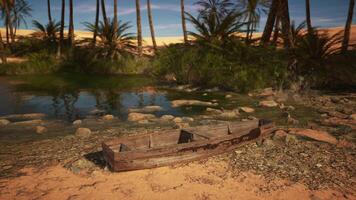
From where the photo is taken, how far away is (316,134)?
6.32 metres

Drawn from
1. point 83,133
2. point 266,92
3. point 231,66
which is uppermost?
point 231,66

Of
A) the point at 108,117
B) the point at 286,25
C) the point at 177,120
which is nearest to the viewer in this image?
the point at 177,120

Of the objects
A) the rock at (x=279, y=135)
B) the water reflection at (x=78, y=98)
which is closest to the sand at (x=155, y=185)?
the rock at (x=279, y=135)

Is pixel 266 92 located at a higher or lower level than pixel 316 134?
higher

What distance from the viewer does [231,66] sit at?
12023 millimetres

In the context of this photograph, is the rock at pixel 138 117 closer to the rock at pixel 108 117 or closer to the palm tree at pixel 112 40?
the rock at pixel 108 117

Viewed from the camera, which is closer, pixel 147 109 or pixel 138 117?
pixel 138 117

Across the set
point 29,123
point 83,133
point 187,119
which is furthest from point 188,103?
point 29,123

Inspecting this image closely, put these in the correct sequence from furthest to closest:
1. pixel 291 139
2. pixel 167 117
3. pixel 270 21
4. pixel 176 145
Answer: pixel 270 21
pixel 167 117
pixel 291 139
pixel 176 145

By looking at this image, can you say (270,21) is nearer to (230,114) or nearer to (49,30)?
(230,114)


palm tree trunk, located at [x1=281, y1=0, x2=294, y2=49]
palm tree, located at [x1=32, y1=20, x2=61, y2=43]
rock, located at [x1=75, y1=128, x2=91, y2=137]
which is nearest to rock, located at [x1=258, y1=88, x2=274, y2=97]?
palm tree trunk, located at [x1=281, y1=0, x2=294, y2=49]

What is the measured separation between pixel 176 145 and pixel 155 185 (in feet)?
2.39

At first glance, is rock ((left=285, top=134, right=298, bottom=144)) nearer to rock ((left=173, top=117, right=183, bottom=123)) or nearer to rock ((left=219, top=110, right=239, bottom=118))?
rock ((left=219, top=110, right=239, bottom=118))

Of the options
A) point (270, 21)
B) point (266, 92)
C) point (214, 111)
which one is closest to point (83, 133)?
point (214, 111)
